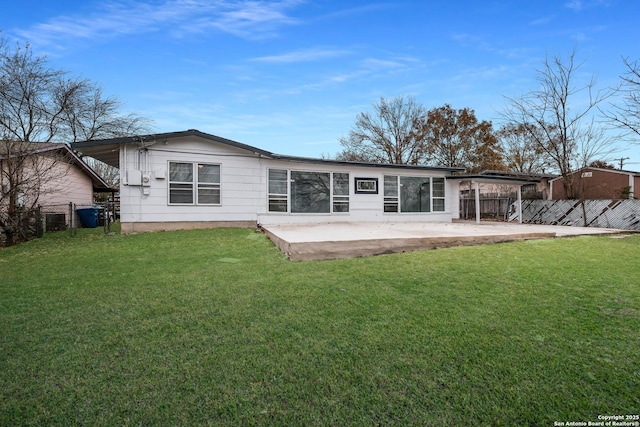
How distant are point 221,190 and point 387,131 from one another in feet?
58.8

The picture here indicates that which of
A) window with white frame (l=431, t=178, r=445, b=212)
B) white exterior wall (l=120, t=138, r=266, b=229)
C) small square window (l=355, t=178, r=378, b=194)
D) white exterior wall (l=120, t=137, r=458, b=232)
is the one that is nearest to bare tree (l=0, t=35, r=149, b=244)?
white exterior wall (l=120, t=138, r=266, b=229)

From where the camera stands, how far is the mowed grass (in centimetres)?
149

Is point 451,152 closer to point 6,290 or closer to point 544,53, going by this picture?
point 544,53

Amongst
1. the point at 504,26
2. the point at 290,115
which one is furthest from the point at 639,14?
the point at 290,115

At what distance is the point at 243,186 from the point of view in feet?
31.9

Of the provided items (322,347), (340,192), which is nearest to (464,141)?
(340,192)

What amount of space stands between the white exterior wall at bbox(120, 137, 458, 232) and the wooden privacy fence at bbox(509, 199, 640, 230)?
7196mm

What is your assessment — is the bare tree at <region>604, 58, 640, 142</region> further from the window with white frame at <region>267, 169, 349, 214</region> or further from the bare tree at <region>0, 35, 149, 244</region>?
the bare tree at <region>0, 35, 149, 244</region>

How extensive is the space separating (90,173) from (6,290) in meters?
14.0

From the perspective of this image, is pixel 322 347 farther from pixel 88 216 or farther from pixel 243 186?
pixel 88 216

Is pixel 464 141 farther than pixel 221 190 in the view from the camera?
Yes

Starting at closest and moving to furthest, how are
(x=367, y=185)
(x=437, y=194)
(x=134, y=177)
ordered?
(x=134, y=177) → (x=367, y=185) → (x=437, y=194)

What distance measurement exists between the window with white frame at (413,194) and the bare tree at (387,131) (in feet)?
38.0

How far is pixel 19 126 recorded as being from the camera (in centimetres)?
1177
